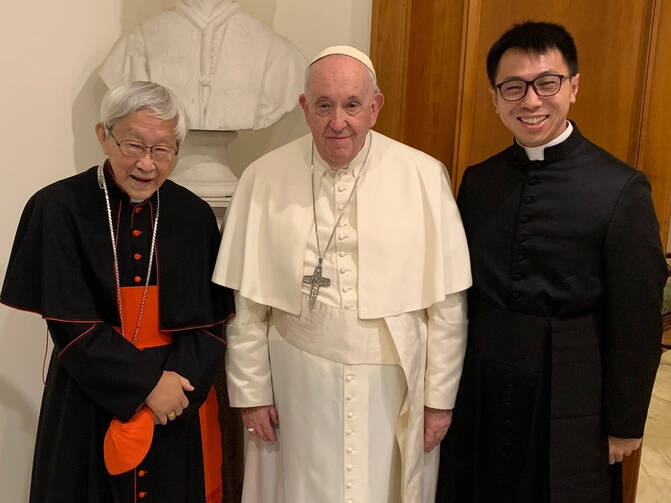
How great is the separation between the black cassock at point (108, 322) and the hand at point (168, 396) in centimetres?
2

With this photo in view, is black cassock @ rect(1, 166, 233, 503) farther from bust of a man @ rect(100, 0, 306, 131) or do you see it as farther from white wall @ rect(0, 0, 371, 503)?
white wall @ rect(0, 0, 371, 503)

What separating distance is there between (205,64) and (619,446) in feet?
6.00

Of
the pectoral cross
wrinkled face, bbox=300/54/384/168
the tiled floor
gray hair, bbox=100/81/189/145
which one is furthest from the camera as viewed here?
the tiled floor

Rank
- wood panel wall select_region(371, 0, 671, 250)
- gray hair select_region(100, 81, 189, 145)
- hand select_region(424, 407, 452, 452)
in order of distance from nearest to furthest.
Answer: gray hair select_region(100, 81, 189, 145) < hand select_region(424, 407, 452, 452) < wood panel wall select_region(371, 0, 671, 250)

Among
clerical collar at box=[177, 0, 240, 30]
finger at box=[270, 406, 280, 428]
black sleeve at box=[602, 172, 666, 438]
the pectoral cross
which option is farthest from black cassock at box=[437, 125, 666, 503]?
clerical collar at box=[177, 0, 240, 30]

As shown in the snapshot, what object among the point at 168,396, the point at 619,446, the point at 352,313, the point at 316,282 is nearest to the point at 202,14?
the point at 316,282

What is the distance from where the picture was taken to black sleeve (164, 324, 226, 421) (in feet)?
6.09

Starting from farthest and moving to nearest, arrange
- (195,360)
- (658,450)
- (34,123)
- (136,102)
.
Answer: (658,450), (34,123), (195,360), (136,102)

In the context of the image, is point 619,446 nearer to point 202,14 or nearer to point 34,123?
point 202,14

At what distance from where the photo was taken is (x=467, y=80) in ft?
8.56

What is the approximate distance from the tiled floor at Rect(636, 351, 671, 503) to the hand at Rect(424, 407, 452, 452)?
4.71 ft

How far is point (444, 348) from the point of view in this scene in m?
1.96

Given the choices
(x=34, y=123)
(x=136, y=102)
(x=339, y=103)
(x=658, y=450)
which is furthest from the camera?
(x=658, y=450)

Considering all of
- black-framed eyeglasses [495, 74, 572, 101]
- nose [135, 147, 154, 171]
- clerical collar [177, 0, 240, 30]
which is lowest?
nose [135, 147, 154, 171]
